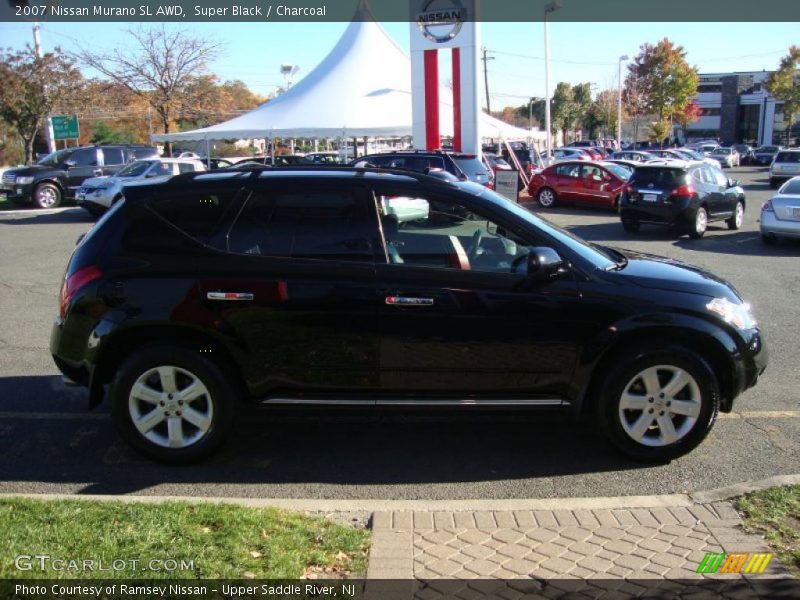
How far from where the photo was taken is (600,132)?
8712cm

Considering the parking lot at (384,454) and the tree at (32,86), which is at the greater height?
the tree at (32,86)

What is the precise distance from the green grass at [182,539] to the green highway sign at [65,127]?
29217 mm

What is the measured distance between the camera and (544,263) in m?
4.18

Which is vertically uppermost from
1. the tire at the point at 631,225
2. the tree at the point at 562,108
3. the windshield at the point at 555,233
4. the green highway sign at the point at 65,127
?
the tree at the point at 562,108

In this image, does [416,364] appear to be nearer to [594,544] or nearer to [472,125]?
[594,544]

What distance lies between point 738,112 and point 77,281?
85.4 metres

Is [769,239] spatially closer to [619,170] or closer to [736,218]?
[736,218]

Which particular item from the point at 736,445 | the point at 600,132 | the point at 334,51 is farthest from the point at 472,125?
the point at 600,132

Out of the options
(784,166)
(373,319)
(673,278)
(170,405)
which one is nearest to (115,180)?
(170,405)

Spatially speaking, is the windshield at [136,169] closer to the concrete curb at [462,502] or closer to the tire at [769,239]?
the tire at [769,239]

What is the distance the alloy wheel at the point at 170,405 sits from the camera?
14.2 feet

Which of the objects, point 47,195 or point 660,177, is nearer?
point 660,177

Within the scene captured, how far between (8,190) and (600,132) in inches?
3031

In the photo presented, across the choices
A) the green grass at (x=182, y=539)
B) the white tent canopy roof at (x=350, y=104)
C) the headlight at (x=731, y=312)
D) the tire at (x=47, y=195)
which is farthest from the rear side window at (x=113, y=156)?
the headlight at (x=731, y=312)
